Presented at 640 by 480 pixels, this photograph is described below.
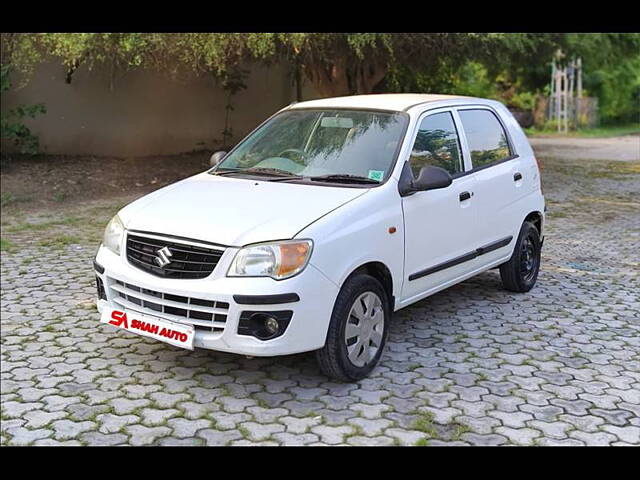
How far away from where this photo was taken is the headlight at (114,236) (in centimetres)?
470

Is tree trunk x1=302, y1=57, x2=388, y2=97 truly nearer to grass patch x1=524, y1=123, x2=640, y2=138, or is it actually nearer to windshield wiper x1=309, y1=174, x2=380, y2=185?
windshield wiper x1=309, y1=174, x2=380, y2=185

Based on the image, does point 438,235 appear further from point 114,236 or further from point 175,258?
point 114,236

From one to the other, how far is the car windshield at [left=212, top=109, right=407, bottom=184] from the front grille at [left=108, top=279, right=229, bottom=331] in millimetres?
1302

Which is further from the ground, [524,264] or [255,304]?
[255,304]

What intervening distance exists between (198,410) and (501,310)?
297 centimetres

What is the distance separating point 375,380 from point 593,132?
2910cm

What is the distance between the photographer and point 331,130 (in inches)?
212

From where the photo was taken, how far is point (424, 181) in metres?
4.81

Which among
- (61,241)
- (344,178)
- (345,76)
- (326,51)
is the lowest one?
(61,241)

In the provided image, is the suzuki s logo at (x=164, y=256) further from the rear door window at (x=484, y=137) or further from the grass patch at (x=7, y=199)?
the grass patch at (x=7, y=199)

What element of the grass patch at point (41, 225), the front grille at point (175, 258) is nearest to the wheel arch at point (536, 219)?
the front grille at point (175, 258)

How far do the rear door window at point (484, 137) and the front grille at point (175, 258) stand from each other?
249cm

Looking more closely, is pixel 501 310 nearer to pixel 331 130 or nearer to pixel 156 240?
pixel 331 130

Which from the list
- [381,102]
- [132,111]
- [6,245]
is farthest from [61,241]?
[132,111]
